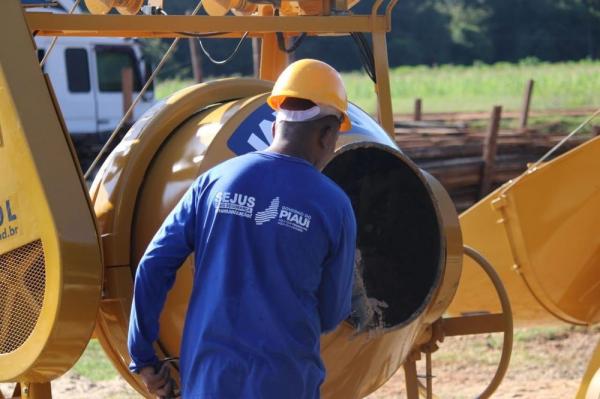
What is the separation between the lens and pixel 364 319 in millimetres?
4199

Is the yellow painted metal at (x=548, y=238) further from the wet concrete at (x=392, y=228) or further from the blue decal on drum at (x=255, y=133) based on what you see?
the blue decal on drum at (x=255, y=133)

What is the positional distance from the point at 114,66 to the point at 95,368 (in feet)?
51.7

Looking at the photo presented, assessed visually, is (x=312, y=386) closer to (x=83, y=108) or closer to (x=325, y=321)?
(x=325, y=321)

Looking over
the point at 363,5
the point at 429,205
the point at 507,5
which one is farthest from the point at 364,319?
the point at 507,5

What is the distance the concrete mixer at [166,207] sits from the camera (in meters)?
3.70

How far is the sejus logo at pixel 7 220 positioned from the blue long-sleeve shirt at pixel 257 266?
698 mm

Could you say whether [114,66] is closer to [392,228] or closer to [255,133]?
[392,228]

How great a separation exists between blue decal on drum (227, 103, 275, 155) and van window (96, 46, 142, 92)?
19.5 meters

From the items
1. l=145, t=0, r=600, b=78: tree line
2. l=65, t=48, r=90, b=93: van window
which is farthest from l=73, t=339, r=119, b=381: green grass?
l=145, t=0, r=600, b=78: tree line

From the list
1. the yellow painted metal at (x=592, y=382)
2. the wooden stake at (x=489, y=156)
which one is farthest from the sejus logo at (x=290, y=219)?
the wooden stake at (x=489, y=156)

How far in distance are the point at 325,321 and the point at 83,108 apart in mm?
19904

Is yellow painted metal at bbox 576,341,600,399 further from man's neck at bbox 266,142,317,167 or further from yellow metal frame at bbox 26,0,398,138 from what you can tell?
man's neck at bbox 266,142,317,167

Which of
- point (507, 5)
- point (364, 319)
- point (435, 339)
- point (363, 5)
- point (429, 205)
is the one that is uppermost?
point (429, 205)

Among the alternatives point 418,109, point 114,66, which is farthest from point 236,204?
point 114,66
